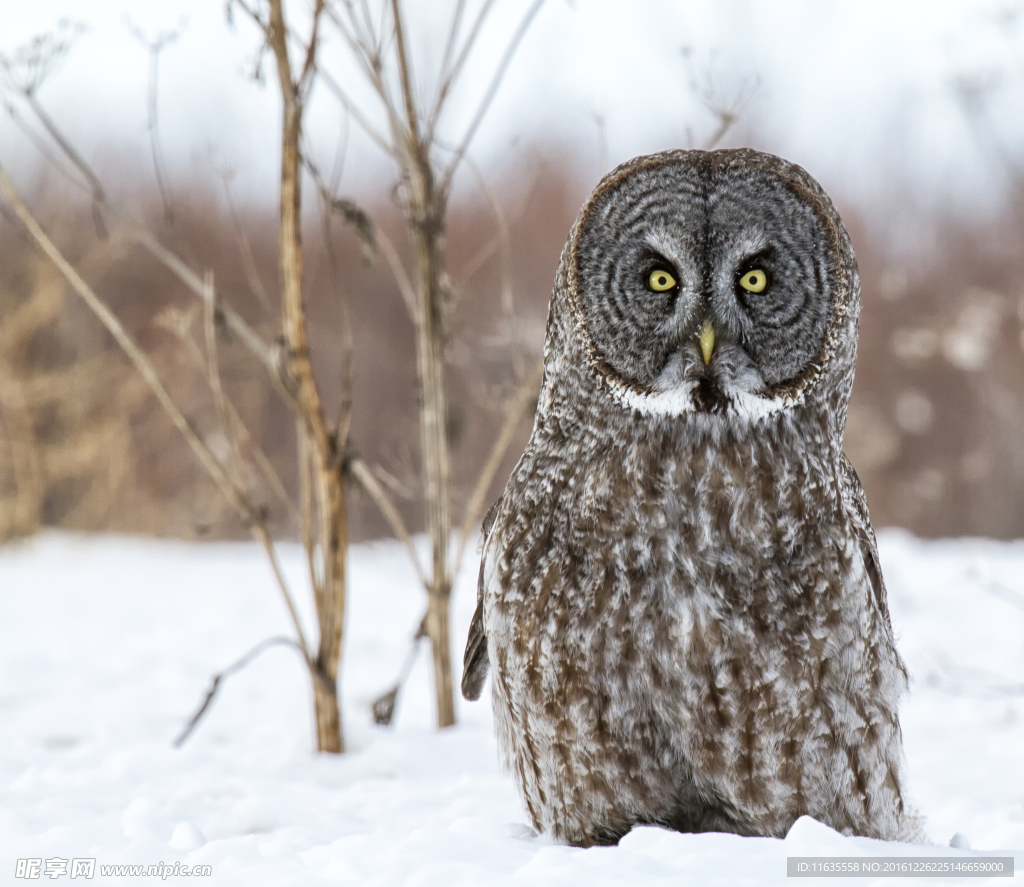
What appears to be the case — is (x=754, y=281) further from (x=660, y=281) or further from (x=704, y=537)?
(x=704, y=537)

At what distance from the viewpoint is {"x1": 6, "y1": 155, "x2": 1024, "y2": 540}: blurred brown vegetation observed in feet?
29.9

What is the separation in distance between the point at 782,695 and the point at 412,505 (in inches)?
275

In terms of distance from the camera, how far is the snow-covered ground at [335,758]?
1695mm

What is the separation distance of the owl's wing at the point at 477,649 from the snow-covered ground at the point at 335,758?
300 millimetres

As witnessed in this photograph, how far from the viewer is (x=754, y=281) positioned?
178cm

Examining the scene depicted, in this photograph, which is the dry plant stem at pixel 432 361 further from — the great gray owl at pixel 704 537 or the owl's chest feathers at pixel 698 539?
the owl's chest feathers at pixel 698 539

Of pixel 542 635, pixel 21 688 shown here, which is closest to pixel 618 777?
pixel 542 635

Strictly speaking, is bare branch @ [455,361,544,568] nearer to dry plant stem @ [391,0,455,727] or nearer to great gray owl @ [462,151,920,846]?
dry plant stem @ [391,0,455,727]

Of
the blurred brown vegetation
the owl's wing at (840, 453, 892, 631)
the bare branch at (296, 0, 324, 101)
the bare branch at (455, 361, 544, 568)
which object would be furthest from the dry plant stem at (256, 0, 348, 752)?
the blurred brown vegetation

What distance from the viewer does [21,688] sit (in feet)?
14.3

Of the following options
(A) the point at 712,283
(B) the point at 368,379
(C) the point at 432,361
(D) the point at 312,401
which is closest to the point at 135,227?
(D) the point at 312,401

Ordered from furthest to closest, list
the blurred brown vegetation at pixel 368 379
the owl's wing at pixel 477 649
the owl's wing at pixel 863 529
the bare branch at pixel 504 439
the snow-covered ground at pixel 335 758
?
1. the blurred brown vegetation at pixel 368 379
2. the bare branch at pixel 504 439
3. the owl's wing at pixel 477 649
4. the owl's wing at pixel 863 529
5. the snow-covered ground at pixel 335 758

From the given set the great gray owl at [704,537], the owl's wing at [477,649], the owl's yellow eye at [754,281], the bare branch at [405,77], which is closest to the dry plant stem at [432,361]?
the bare branch at [405,77]

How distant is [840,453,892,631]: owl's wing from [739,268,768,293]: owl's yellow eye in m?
0.40
